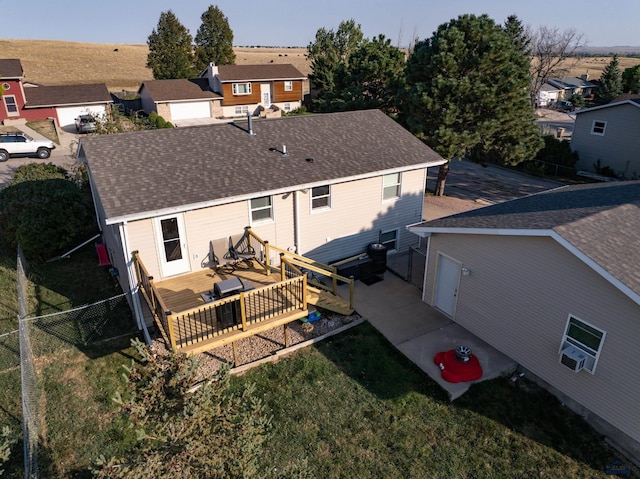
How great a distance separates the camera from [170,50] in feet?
195

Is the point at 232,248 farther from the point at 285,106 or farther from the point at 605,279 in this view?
the point at 285,106

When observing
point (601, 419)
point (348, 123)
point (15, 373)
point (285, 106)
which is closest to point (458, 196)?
point (348, 123)

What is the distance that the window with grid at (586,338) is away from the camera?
30.9 feet

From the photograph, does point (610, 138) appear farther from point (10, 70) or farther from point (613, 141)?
point (10, 70)

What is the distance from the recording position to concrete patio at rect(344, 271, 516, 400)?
442 inches

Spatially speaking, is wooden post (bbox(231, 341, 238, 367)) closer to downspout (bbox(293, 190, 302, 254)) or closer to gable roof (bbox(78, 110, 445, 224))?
gable roof (bbox(78, 110, 445, 224))

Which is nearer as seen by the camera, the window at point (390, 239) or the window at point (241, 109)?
the window at point (390, 239)

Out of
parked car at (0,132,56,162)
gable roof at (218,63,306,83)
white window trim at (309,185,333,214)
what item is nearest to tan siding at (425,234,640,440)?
white window trim at (309,185,333,214)

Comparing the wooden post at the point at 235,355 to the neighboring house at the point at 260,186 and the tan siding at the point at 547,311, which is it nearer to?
the neighboring house at the point at 260,186

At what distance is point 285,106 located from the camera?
5403 centimetres

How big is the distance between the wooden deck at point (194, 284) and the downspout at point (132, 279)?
62 cm

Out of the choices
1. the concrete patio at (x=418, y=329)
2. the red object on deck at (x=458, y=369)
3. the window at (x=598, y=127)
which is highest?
the window at (x=598, y=127)

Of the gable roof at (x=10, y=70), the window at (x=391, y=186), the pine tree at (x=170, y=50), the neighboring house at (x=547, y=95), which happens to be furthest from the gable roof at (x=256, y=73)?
the neighboring house at (x=547, y=95)

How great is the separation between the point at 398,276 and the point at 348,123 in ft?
22.8
